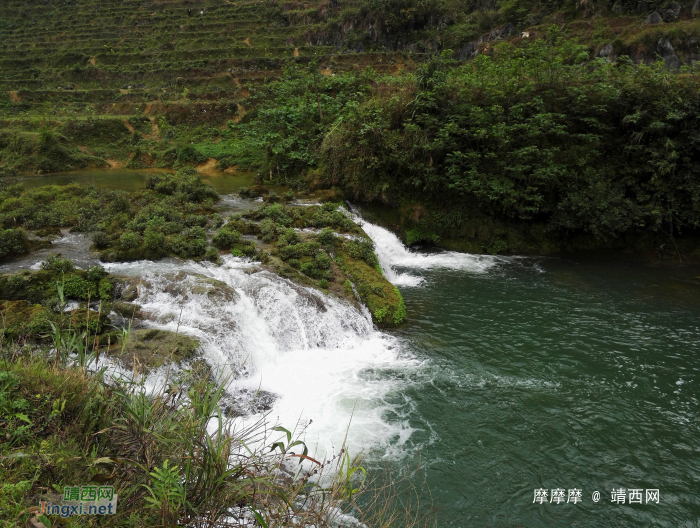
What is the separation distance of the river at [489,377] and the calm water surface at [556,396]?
34 millimetres

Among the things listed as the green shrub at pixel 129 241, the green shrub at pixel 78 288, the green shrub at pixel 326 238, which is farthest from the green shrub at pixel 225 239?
the green shrub at pixel 78 288

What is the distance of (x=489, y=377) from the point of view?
9.75 m

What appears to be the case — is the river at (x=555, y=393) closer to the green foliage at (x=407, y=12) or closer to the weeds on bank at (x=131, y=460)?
the weeds on bank at (x=131, y=460)

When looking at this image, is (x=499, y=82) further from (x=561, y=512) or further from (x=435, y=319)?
(x=561, y=512)

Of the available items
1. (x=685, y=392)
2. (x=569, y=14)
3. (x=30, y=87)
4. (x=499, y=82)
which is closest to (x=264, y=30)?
(x=30, y=87)

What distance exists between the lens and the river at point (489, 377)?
6.98 metres

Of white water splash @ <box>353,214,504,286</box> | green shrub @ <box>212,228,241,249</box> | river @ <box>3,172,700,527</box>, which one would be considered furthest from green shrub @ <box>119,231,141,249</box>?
white water splash @ <box>353,214,504,286</box>

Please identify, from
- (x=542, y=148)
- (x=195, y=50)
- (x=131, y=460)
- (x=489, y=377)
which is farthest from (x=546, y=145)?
(x=195, y=50)

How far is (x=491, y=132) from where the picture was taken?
16781mm

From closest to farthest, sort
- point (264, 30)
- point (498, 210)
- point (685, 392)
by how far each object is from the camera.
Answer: point (685, 392), point (498, 210), point (264, 30)

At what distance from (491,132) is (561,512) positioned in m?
13.9

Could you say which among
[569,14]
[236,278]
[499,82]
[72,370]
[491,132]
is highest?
[569,14]

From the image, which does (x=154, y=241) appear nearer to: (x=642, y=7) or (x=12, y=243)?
(x=12, y=243)

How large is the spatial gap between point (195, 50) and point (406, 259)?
48466 mm
